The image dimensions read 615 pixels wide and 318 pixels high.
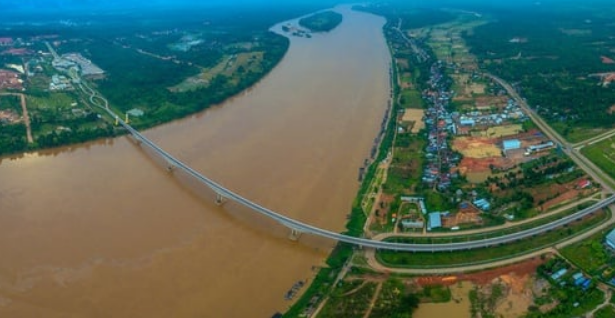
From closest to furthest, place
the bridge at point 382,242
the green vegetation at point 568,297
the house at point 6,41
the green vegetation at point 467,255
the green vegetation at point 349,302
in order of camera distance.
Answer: the green vegetation at point 568,297 < the green vegetation at point 349,302 < the green vegetation at point 467,255 < the bridge at point 382,242 < the house at point 6,41

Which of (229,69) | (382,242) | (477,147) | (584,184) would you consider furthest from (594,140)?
(229,69)

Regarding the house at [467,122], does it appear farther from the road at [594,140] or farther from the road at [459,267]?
the road at [459,267]

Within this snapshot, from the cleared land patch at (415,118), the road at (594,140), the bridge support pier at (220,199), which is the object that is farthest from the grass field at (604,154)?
the bridge support pier at (220,199)

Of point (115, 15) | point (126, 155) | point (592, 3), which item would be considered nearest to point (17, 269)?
point (126, 155)

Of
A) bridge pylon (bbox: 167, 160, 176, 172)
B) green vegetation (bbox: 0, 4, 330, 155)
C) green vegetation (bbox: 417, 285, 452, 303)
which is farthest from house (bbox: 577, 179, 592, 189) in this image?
green vegetation (bbox: 0, 4, 330, 155)

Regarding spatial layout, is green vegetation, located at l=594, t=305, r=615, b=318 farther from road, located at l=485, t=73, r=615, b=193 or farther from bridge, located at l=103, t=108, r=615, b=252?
road, located at l=485, t=73, r=615, b=193
